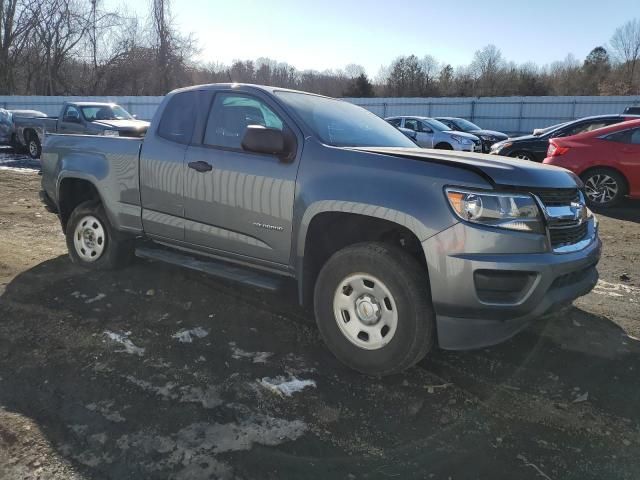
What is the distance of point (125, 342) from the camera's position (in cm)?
376

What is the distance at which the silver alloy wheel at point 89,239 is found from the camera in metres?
5.18

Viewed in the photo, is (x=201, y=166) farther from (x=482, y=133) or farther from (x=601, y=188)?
(x=482, y=133)

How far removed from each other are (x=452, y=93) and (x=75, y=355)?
197ft

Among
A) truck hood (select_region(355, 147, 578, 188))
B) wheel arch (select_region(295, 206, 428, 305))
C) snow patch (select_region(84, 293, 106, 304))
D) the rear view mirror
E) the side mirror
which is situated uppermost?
the rear view mirror

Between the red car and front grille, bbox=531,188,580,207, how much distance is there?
249 inches

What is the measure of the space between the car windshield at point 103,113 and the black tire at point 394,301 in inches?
506

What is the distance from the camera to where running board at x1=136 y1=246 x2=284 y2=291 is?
12.6 ft

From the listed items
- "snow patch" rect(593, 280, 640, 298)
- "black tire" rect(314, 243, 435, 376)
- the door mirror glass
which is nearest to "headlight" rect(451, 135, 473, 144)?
the door mirror glass

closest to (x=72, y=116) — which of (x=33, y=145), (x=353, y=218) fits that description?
(x=33, y=145)

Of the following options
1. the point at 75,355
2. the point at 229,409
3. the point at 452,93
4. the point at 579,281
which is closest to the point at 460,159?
the point at 579,281

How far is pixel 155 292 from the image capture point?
4.80 m

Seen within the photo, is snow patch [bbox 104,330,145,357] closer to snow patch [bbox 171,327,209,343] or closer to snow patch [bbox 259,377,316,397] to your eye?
snow patch [bbox 171,327,209,343]

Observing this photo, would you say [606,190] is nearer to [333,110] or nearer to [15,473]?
[333,110]

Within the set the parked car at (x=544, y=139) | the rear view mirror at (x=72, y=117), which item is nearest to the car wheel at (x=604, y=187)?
the parked car at (x=544, y=139)
